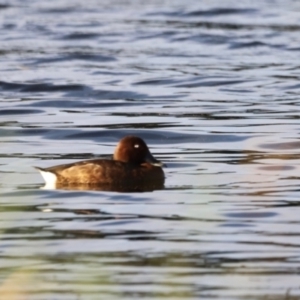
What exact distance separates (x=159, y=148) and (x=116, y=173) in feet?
8.77

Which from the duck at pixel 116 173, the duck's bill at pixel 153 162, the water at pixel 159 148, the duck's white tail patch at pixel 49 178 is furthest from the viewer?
the duck's bill at pixel 153 162

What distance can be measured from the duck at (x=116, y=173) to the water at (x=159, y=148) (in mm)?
205

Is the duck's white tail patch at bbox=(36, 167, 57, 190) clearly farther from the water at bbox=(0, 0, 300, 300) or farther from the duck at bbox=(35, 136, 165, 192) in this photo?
the water at bbox=(0, 0, 300, 300)

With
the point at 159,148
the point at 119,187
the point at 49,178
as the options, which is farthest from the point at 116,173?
the point at 159,148

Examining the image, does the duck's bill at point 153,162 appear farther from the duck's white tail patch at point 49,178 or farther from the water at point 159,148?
the duck's white tail patch at point 49,178

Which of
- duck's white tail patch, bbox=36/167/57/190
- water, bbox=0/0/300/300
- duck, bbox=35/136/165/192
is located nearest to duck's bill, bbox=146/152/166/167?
duck, bbox=35/136/165/192

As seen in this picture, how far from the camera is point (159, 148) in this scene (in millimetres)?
14117

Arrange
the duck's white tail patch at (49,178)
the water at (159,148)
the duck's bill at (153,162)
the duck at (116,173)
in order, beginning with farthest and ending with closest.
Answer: the duck's bill at (153,162), the duck at (116,173), the duck's white tail patch at (49,178), the water at (159,148)

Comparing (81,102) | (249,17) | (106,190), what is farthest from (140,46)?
(106,190)

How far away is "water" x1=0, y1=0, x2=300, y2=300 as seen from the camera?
7.72 m

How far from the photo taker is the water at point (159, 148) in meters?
7.72

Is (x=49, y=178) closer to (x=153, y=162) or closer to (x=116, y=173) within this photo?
(x=116, y=173)

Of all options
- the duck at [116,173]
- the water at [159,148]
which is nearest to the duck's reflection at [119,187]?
the duck at [116,173]

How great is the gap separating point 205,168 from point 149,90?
26.1ft
